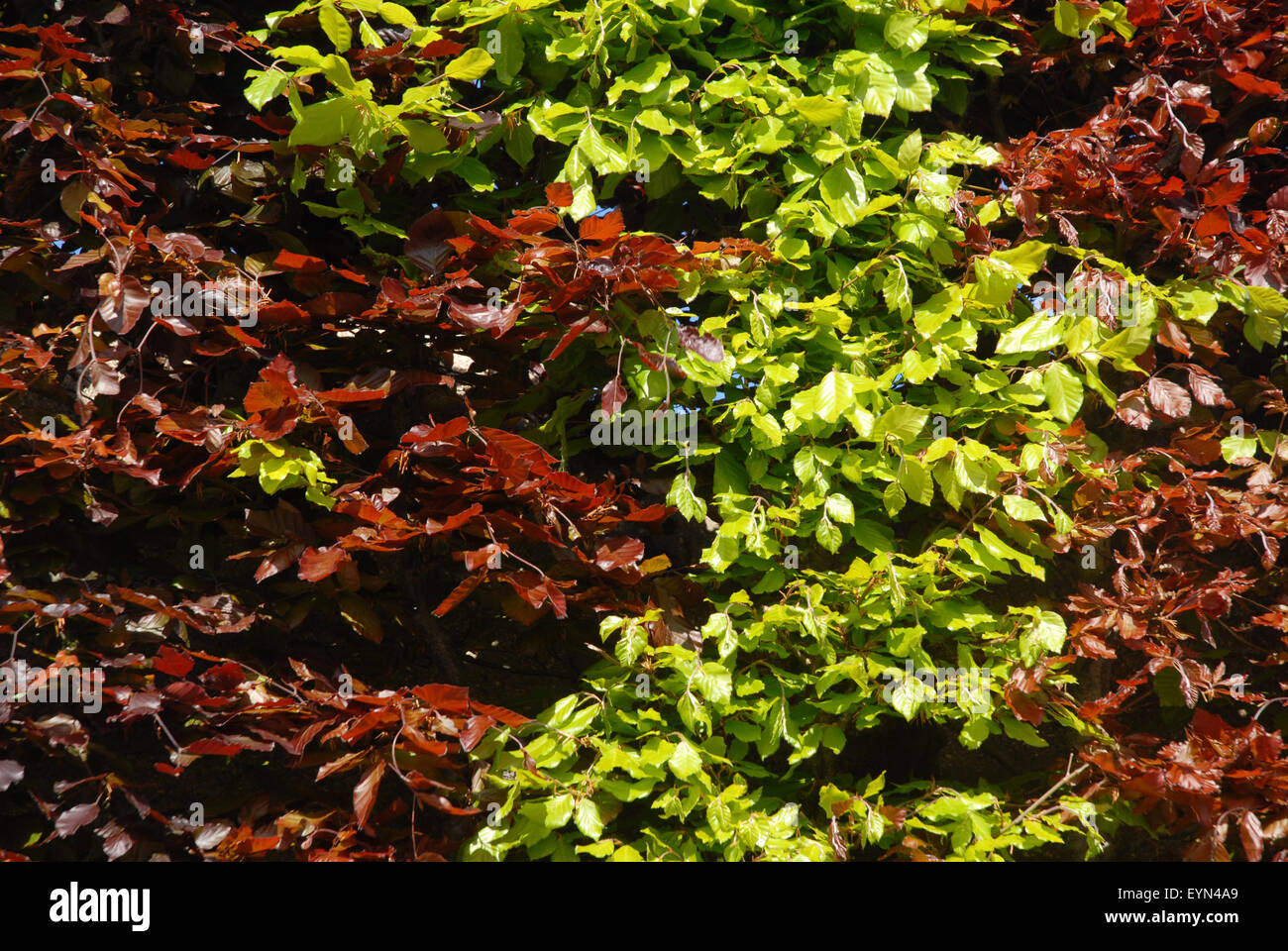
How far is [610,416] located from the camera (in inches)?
94.8

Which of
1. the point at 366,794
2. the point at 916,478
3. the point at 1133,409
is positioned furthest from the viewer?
the point at 1133,409

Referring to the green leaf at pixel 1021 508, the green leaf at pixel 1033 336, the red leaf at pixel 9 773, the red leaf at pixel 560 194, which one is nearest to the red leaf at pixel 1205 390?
the green leaf at pixel 1033 336

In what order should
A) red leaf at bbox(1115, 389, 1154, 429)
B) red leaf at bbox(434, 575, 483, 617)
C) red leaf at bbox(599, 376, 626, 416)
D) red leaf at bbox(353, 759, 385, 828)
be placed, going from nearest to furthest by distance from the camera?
red leaf at bbox(353, 759, 385, 828)
red leaf at bbox(434, 575, 483, 617)
red leaf at bbox(599, 376, 626, 416)
red leaf at bbox(1115, 389, 1154, 429)

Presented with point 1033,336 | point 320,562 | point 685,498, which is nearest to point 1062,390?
point 1033,336

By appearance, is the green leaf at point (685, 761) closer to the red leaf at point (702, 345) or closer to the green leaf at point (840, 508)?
the green leaf at point (840, 508)

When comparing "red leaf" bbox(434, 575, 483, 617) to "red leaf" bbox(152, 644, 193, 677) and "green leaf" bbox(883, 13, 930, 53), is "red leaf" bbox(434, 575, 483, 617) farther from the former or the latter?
"green leaf" bbox(883, 13, 930, 53)

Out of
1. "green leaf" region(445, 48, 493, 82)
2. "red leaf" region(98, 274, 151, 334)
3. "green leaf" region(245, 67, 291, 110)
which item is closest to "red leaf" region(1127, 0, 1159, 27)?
"green leaf" region(445, 48, 493, 82)

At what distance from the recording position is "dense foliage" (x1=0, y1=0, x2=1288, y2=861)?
2.34m

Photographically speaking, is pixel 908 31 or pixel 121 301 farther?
pixel 908 31

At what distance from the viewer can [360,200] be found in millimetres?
2551

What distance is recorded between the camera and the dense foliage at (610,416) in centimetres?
234

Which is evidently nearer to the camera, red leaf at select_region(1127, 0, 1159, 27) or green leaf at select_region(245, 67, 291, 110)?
green leaf at select_region(245, 67, 291, 110)

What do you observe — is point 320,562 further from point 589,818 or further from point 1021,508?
point 1021,508

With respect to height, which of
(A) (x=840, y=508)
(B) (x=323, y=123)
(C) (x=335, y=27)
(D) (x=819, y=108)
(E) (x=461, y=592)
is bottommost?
(E) (x=461, y=592)
